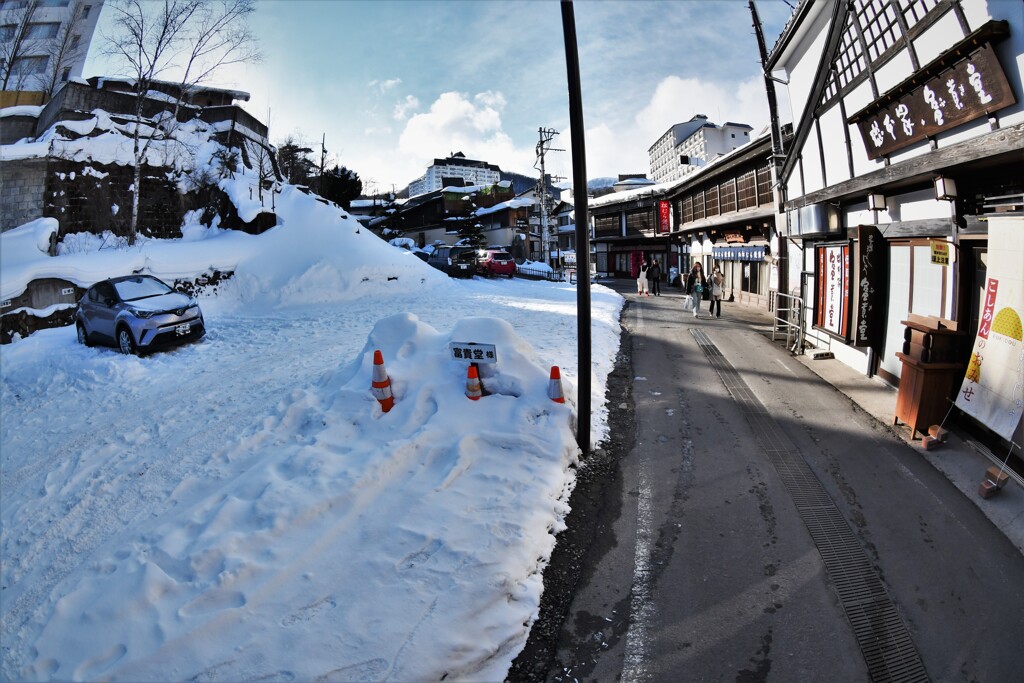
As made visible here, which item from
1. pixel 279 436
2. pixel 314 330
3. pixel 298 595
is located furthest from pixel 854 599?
pixel 314 330

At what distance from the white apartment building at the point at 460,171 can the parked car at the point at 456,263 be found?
178 feet

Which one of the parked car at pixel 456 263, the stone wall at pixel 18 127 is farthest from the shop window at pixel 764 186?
the stone wall at pixel 18 127

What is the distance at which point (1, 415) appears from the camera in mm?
7379

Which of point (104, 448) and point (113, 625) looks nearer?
point (113, 625)

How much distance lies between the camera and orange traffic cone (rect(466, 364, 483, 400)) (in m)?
5.97

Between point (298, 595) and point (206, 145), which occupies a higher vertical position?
point (206, 145)

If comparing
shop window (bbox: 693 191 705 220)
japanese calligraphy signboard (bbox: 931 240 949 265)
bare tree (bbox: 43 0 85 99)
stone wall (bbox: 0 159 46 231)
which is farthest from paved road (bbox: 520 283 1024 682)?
stone wall (bbox: 0 159 46 231)

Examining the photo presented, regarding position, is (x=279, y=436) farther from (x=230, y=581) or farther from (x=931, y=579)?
(x=931, y=579)

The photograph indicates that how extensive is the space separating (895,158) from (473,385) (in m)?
8.23

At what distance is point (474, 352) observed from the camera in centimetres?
620

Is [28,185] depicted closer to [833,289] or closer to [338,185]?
[833,289]

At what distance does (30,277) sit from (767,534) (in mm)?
16963

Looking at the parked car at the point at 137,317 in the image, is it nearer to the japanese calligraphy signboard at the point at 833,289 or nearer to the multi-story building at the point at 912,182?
the multi-story building at the point at 912,182

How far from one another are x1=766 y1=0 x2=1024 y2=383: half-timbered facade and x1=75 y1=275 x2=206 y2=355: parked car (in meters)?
13.3
